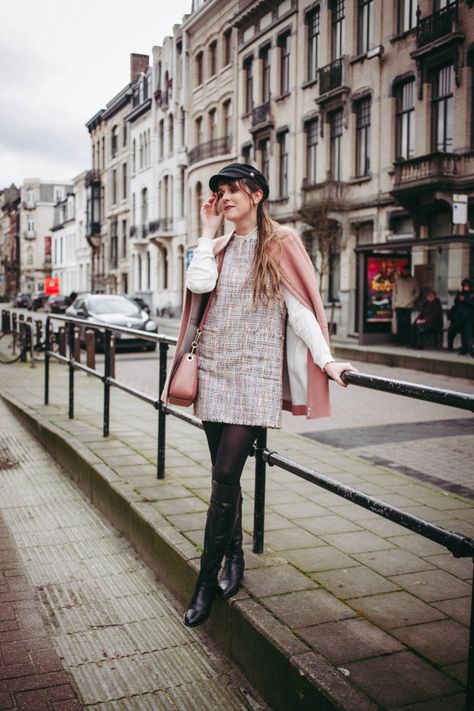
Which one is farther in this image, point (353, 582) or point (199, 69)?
point (199, 69)

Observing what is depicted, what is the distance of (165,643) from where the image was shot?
3484mm

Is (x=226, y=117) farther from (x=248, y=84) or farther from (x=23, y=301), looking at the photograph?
(x=23, y=301)

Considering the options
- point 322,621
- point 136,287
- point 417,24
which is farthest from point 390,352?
point 136,287

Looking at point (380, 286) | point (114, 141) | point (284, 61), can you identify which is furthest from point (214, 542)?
point (114, 141)

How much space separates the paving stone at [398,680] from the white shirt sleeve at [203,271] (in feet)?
5.10

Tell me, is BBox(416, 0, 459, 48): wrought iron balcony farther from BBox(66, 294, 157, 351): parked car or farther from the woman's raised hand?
the woman's raised hand

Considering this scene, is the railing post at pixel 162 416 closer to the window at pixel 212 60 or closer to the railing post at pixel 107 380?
the railing post at pixel 107 380

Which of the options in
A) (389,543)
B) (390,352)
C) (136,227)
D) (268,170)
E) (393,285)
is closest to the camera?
(389,543)

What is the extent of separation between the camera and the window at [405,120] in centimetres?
2384

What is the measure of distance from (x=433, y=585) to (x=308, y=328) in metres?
1.36

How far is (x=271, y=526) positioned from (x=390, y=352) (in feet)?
45.7

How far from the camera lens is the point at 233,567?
3.43 m

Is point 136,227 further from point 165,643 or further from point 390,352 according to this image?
point 165,643

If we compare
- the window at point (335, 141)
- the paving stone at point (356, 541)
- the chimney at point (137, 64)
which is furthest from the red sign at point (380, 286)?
the chimney at point (137, 64)
